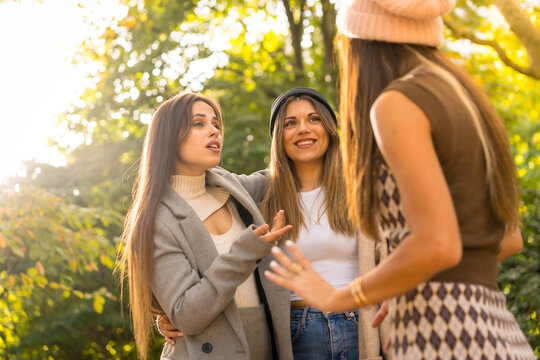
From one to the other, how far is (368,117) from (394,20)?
0.26m

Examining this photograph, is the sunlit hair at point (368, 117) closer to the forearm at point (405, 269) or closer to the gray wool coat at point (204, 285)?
the forearm at point (405, 269)

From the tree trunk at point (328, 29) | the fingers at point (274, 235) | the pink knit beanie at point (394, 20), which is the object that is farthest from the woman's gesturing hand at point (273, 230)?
the tree trunk at point (328, 29)

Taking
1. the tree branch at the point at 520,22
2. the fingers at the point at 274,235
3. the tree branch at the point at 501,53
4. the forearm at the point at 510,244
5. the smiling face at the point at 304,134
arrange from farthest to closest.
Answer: the tree branch at the point at 501,53 < the tree branch at the point at 520,22 < the smiling face at the point at 304,134 < the fingers at the point at 274,235 < the forearm at the point at 510,244

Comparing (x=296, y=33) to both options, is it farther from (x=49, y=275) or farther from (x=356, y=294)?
(x=356, y=294)

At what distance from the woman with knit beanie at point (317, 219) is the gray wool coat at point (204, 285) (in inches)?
4.4

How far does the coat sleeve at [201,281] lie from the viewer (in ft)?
8.86

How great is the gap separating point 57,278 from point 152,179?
4.49 m

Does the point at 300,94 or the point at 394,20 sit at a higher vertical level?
the point at 394,20

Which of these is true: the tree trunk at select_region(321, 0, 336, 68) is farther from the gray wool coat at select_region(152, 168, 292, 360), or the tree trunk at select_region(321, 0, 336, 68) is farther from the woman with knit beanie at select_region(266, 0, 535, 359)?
the woman with knit beanie at select_region(266, 0, 535, 359)

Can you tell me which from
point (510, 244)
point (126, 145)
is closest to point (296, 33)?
point (126, 145)

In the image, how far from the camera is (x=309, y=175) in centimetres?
370

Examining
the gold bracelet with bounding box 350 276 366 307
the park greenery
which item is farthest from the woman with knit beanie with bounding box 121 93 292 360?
the park greenery

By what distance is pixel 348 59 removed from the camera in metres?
1.80

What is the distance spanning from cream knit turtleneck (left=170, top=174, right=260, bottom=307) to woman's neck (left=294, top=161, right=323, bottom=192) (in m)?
0.52
